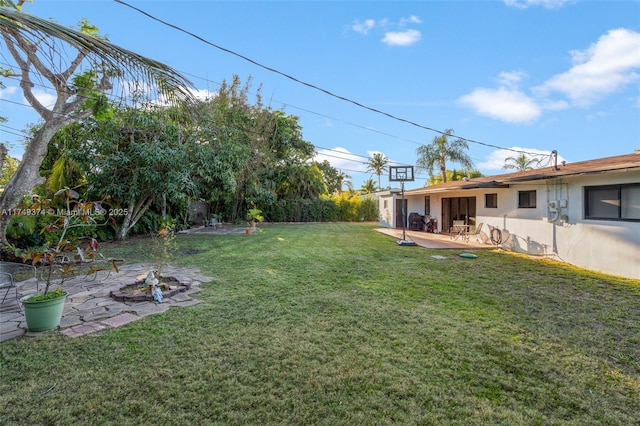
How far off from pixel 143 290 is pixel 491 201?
1149 cm

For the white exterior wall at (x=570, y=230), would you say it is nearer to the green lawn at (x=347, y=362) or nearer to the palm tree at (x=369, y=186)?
the green lawn at (x=347, y=362)

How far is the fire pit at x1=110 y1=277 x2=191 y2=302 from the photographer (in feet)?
15.1

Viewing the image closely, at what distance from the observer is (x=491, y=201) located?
11.5 metres

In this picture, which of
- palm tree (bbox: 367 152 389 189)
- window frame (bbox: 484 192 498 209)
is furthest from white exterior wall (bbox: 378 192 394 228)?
palm tree (bbox: 367 152 389 189)

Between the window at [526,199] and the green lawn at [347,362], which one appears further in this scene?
the window at [526,199]

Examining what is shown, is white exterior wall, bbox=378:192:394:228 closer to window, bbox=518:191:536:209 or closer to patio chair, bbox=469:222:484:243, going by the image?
patio chair, bbox=469:222:484:243

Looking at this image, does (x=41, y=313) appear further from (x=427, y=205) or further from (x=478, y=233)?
(x=427, y=205)

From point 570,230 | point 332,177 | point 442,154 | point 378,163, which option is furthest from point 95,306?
point 378,163

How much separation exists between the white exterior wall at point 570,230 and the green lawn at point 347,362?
185 cm

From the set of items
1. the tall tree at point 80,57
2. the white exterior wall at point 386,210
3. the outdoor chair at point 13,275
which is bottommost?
the outdoor chair at point 13,275

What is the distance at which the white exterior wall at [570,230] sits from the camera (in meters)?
6.52

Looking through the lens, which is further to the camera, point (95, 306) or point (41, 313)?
point (95, 306)

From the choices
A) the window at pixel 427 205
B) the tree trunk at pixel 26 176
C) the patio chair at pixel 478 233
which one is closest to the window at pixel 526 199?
the patio chair at pixel 478 233

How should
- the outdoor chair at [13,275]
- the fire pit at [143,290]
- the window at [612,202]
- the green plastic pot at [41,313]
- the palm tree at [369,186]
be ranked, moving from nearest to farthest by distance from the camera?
the green plastic pot at [41,313] → the fire pit at [143,290] → the outdoor chair at [13,275] → the window at [612,202] → the palm tree at [369,186]
